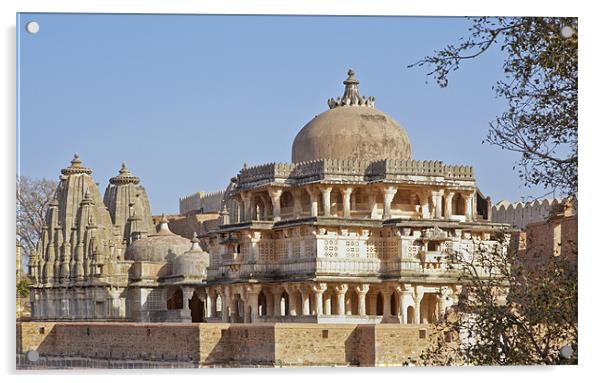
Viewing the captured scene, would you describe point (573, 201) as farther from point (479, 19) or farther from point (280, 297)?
point (280, 297)

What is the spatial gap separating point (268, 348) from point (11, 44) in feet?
25.2

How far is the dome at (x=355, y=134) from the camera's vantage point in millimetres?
32406

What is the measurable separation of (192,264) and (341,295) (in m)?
11.1

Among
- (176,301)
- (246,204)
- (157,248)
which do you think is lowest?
(176,301)

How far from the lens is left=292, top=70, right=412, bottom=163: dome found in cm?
3241

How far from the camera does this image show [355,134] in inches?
1276

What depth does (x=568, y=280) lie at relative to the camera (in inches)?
700

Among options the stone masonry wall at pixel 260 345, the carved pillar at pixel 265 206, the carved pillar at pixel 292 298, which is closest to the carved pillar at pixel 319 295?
the carved pillar at pixel 292 298

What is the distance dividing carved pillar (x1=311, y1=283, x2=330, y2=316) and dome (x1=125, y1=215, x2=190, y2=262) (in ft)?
43.0

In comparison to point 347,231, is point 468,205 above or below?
above

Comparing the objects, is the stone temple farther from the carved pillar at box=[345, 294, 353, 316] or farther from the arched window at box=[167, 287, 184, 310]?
the arched window at box=[167, 287, 184, 310]

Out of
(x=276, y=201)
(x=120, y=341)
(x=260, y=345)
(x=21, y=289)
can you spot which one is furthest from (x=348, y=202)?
(x=21, y=289)

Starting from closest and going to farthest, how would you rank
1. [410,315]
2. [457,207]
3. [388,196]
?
[410,315]
[388,196]
[457,207]

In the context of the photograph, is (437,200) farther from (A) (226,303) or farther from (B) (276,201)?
(A) (226,303)
